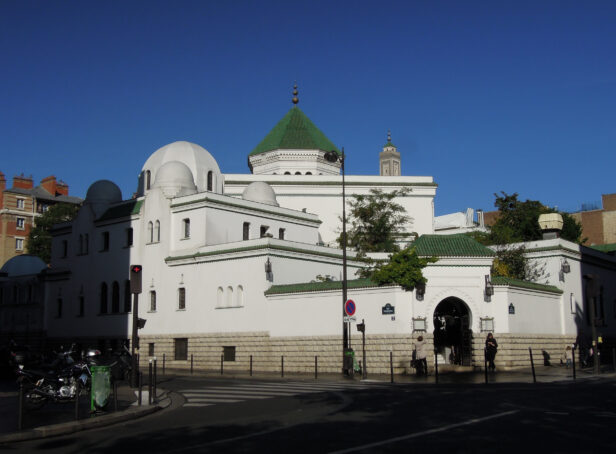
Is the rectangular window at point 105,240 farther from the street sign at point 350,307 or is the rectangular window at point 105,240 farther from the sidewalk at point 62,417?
the sidewalk at point 62,417

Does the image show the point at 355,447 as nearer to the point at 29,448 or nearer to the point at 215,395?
the point at 29,448

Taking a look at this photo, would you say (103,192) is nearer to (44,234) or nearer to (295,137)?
(295,137)

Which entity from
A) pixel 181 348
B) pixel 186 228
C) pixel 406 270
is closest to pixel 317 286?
pixel 406 270

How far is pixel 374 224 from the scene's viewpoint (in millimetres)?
50906

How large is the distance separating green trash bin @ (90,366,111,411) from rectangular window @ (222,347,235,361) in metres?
21.7

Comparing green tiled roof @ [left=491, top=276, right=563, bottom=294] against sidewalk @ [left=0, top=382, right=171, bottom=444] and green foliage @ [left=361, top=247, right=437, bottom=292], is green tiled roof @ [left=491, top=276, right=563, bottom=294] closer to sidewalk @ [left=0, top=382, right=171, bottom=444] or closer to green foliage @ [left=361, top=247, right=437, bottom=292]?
green foliage @ [left=361, top=247, right=437, bottom=292]

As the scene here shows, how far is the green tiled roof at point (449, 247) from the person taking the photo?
2986 centimetres

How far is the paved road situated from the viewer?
1027 cm

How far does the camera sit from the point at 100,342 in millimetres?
44719

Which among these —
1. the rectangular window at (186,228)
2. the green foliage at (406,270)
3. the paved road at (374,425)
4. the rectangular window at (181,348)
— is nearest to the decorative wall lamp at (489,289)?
the green foliage at (406,270)

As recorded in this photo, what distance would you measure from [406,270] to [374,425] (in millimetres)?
17220

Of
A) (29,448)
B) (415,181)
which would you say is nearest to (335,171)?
(415,181)

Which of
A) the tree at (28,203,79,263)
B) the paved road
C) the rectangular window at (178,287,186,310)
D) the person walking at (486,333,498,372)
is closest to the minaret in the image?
the tree at (28,203,79,263)

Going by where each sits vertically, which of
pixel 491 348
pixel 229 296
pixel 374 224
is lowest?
pixel 491 348
